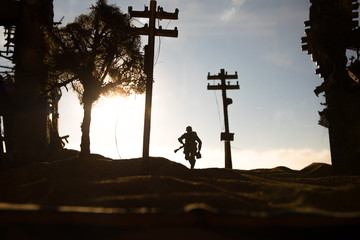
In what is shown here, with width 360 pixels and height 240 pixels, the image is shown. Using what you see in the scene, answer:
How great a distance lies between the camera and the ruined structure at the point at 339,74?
30.5 ft

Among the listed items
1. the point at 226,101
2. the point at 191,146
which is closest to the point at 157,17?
the point at 191,146

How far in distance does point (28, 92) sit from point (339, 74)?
1457 cm

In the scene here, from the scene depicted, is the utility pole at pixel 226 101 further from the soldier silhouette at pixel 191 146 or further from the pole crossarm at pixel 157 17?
the pole crossarm at pixel 157 17

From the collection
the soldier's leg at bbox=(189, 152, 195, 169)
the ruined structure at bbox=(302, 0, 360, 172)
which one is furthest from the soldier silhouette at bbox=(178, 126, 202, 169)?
the ruined structure at bbox=(302, 0, 360, 172)

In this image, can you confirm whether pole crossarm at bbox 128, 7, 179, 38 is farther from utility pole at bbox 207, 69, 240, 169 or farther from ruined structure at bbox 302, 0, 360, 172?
utility pole at bbox 207, 69, 240, 169

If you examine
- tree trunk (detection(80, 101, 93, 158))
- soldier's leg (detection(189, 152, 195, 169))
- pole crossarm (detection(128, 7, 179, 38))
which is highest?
pole crossarm (detection(128, 7, 179, 38))

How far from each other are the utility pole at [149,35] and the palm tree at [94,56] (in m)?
6.87

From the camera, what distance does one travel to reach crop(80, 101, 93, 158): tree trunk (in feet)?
46.9

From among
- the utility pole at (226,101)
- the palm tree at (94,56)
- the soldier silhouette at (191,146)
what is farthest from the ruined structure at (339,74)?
the palm tree at (94,56)

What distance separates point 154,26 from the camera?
29.4ft

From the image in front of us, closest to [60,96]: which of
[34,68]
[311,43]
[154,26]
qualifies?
[34,68]

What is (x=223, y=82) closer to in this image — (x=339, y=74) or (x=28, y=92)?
(x=339, y=74)

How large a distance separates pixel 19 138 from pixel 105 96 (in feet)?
19.9

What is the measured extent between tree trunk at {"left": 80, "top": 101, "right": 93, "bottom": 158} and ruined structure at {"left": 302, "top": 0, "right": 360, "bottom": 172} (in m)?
12.1
